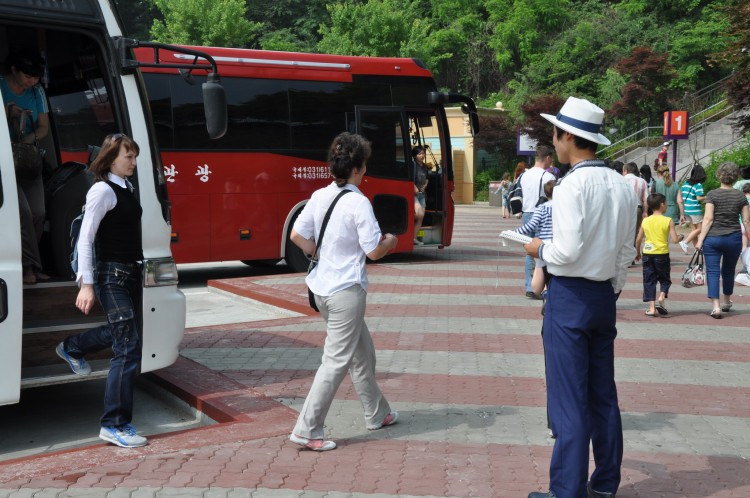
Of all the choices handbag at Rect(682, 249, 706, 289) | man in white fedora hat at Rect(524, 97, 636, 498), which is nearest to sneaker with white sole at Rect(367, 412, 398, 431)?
man in white fedora hat at Rect(524, 97, 636, 498)

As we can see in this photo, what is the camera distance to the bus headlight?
20.6 ft

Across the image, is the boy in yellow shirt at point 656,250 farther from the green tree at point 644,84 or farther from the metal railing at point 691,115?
the green tree at point 644,84

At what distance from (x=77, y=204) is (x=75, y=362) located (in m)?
1.29

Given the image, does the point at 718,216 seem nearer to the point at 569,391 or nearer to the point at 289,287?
the point at 289,287

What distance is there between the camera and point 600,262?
433 cm

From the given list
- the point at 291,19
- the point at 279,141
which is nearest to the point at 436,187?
the point at 279,141

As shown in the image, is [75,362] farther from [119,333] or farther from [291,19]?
[291,19]

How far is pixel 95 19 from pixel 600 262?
155 inches

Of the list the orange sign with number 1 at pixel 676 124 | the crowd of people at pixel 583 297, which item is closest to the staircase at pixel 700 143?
the orange sign with number 1 at pixel 676 124

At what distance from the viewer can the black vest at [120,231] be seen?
5684 mm

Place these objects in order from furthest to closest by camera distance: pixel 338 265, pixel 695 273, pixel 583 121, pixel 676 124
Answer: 1. pixel 676 124
2. pixel 695 273
3. pixel 338 265
4. pixel 583 121

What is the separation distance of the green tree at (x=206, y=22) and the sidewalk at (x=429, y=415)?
4190cm

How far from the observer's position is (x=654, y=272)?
36.2 ft

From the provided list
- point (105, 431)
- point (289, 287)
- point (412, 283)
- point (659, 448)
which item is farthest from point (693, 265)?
point (105, 431)
